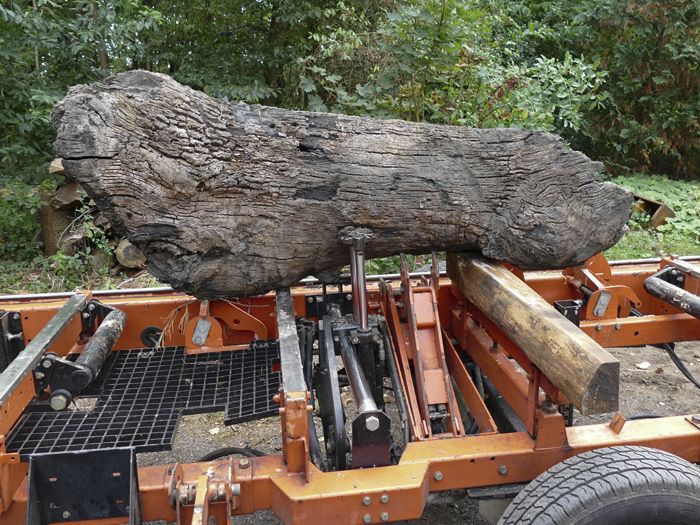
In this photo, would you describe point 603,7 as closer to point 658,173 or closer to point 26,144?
point 658,173

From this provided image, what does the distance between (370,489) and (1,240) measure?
6928mm

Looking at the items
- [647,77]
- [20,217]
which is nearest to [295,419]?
[20,217]

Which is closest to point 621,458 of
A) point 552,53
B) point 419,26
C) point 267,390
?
point 267,390

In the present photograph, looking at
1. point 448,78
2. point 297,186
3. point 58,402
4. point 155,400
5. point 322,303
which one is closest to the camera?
point 58,402

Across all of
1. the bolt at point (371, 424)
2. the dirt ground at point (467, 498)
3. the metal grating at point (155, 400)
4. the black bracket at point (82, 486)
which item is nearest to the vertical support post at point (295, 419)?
the bolt at point (371, 424)

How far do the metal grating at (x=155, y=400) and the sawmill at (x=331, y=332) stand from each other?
14mm

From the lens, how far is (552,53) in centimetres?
1157

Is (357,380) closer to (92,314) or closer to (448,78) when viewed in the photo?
(92,314)

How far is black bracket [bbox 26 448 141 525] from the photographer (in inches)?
82.0

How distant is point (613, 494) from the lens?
7.00 feet

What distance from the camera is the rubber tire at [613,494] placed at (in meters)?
2.12

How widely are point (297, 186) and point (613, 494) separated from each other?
1935 mm

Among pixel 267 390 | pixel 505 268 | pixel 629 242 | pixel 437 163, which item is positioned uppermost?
pixel 437 163

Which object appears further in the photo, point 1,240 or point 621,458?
point 1,240
